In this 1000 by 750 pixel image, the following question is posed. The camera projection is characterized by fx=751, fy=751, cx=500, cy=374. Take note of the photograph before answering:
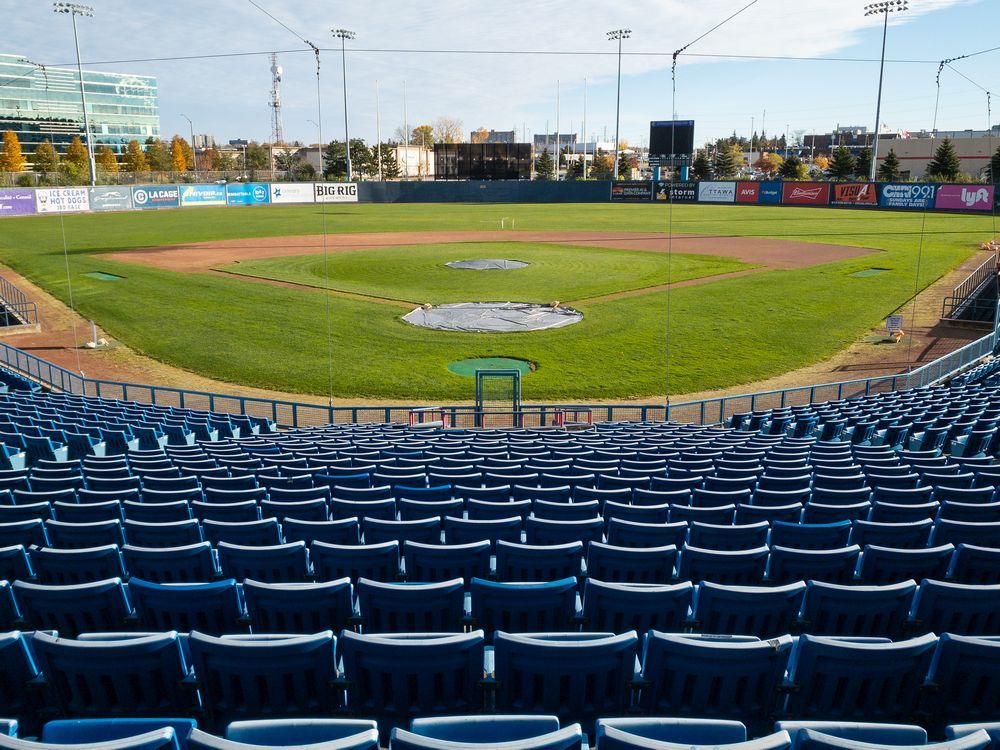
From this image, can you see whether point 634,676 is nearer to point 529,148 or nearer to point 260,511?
point 260,511

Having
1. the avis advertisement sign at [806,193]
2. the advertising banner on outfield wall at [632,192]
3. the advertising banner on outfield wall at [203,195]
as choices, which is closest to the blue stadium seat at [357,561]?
the avis advertisement sign at [806,193]

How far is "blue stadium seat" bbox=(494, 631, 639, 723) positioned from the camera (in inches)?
168

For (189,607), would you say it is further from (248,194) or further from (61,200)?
(248,194)

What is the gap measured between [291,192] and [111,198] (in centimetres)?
2061

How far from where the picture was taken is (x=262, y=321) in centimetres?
3145

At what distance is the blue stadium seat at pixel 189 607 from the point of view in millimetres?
5387

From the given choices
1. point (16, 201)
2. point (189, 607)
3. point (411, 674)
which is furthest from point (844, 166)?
point (411, 674)

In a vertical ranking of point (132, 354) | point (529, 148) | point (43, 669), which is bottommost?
point (132, 354)

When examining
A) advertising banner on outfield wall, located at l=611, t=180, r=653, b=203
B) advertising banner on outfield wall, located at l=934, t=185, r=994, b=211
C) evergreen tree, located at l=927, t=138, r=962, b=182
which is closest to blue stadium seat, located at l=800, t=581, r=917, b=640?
advertising banner on outfield wall, located at l=934, t=185, r=994, b=211

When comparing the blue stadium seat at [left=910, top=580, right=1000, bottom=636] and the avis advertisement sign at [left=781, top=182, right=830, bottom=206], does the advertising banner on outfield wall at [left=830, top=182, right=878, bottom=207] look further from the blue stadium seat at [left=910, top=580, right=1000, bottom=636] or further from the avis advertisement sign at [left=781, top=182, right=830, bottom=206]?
the blue stadium seat at [left=910, top=580, right=1000, bottom=636]

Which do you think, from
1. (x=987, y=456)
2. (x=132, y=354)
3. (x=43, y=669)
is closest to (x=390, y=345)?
(x=132, y=354)

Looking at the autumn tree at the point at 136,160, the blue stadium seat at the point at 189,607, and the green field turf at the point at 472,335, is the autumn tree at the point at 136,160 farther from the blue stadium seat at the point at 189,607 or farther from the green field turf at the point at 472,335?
the blue stadium seat at the point at 189,607

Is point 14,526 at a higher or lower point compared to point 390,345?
higher

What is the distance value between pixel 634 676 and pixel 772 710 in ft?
2.82
